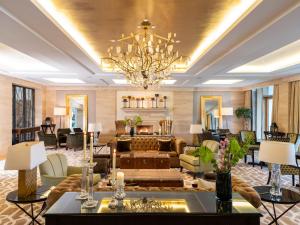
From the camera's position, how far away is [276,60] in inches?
299

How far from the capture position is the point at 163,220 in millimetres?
2055

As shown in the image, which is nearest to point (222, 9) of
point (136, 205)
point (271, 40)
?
point (271, 40)

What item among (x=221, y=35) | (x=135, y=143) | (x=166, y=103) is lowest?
(x=135, y=143)

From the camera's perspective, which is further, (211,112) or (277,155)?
(211,112)

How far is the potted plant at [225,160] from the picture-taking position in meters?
2.33

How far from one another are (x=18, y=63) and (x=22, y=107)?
150 inches

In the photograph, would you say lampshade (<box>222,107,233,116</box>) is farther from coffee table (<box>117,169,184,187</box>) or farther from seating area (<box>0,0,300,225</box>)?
coffee table (<box>117,169,184,187</box>)

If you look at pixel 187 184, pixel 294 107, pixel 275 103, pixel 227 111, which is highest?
pixel 275 103

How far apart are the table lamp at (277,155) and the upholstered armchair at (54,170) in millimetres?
2480

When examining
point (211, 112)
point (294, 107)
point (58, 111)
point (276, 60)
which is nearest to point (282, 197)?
point (276, 60)

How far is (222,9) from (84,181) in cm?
296

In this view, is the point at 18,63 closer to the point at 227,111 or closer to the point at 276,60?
the point at 276,60

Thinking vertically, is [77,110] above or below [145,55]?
below

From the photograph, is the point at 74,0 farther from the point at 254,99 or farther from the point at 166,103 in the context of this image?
the point at 254,99
